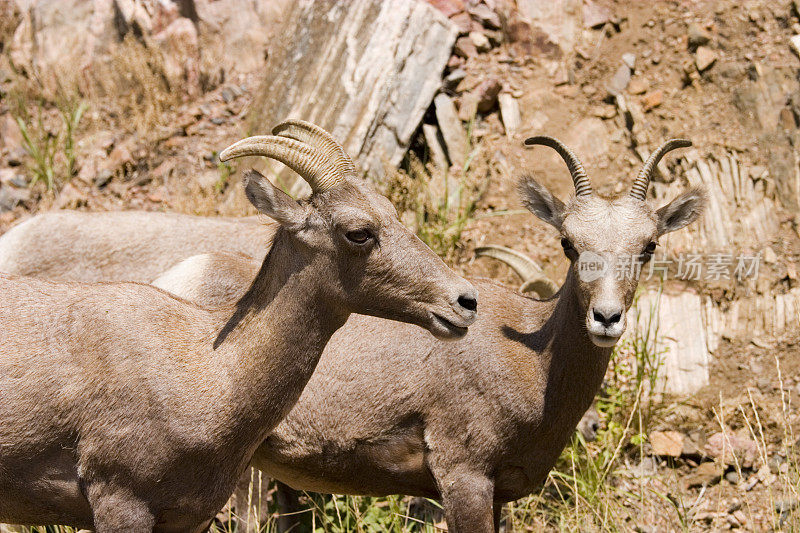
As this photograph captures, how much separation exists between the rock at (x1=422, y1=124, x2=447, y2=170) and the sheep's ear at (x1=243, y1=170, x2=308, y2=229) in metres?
5.65

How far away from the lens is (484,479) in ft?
16.1

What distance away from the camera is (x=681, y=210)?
538cm

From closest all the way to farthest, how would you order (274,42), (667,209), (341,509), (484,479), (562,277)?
(484,479) < (667,209) < (341,509) < (562,277) < (274,42)

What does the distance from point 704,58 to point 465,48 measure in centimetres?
254

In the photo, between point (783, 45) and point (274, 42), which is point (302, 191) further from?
point (783, 45)

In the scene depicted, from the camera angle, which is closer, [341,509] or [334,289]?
[334,289]

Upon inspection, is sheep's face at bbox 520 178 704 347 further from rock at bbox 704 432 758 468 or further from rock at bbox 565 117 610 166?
rock at bbox 565 117 610 166

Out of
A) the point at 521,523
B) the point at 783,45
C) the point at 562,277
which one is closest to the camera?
the point at 521,523

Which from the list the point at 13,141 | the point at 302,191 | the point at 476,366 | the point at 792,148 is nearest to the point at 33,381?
the point at 476,366

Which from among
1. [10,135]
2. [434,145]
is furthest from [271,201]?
[10,135]

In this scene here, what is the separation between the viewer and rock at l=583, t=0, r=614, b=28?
10281mm

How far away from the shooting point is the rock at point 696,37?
9.52 meters

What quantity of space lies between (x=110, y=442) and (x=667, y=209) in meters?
3.33

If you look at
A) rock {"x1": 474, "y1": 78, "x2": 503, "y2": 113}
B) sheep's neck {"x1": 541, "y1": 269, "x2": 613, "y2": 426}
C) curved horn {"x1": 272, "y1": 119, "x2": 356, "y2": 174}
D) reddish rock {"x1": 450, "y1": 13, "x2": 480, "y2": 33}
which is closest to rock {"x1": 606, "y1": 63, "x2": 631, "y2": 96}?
rock {"x1": 474, "y1": 78, "x2": 503, "y2": 113}
